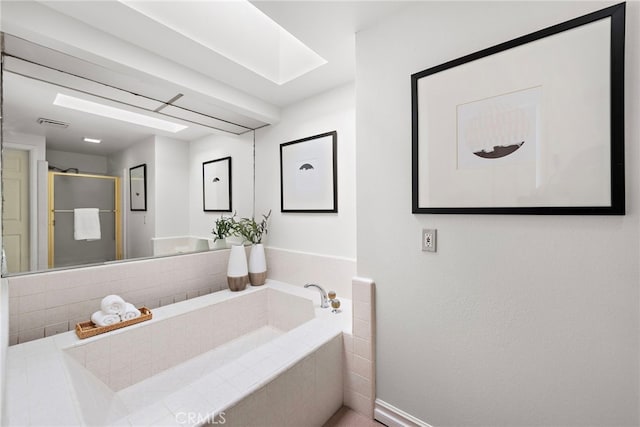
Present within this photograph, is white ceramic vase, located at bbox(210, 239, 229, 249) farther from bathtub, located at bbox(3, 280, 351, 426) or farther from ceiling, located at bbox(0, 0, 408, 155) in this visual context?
ceiling, located at bbox(0, 0, 408, 155)

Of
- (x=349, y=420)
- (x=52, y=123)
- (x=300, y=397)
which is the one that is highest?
(x=52, y=123)

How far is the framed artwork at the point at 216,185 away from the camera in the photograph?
7.09 ft

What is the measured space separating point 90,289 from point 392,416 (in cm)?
183

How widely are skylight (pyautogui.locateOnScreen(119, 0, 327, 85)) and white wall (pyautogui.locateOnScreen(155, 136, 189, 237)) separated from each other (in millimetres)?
798

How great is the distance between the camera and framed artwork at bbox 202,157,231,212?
85.1 inches

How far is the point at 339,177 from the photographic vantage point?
1961mm

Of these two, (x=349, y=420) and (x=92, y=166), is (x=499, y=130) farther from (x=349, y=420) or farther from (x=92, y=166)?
(x=92, y=166)

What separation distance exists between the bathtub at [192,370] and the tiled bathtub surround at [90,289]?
0.11 meters

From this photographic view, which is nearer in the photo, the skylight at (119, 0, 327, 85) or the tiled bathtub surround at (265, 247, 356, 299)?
the skylight at (119, 0, 327, 85)

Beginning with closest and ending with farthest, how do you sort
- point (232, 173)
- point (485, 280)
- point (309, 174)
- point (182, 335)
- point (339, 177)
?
1. point (485, 280)
2. point (182, 335)
3. point (339, 177)
4. point (309, 174)
5. point (232, 173)

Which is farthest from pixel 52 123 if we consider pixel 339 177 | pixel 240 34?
pixel 339 177

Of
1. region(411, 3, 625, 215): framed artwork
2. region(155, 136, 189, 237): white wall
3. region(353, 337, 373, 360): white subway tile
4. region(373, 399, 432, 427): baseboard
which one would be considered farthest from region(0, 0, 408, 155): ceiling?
region(373, 399, 432, 427): baseboard

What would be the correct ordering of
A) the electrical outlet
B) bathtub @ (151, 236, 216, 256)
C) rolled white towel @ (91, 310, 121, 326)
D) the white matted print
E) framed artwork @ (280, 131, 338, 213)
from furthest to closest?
framed artwork @ (280, 131, 338, 213), bathtub @ (151, 236, 216, 256), rolled white towel @ (91, 310, 121, 326), the electrical outlet, the white matted print

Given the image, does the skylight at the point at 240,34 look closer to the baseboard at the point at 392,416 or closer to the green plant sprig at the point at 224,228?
the green plant sprig at the point at 224,228
